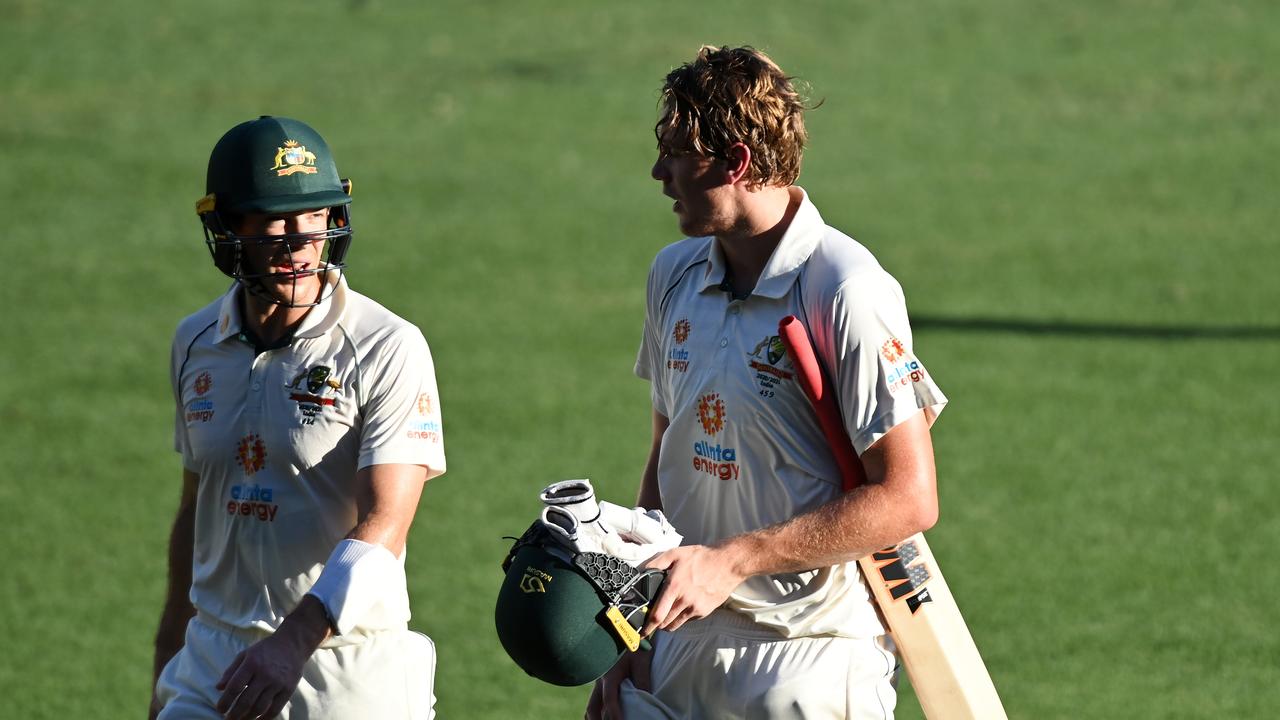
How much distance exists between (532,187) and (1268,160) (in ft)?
26.8

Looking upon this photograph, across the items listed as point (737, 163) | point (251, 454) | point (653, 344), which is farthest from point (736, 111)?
point (251, 454)

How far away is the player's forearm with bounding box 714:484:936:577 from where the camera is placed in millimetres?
4059

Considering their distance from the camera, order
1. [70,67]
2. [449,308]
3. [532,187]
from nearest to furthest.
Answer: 1. [449,308]
2. [532,187]
3. [70,67]

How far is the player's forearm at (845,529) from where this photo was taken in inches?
160

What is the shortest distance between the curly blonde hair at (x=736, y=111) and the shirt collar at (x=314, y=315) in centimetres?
99

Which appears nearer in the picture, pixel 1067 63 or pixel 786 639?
pixel 786 639

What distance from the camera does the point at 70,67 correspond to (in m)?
22.7

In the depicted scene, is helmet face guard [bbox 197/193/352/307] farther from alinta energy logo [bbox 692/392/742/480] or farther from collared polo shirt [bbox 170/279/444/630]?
alinta energy logo [bbox 692/392/742/480]

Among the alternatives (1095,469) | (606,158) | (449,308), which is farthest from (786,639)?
(606,158)

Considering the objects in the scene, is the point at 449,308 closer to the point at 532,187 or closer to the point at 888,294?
the point at 532,187

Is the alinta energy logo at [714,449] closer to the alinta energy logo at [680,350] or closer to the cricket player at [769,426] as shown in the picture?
the cricket player at [769,426]

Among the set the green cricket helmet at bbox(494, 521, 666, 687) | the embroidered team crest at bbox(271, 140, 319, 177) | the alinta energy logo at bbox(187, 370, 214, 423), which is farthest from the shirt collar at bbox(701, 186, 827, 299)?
the alinta energy logo at bbox(187, 370, 214, 423)

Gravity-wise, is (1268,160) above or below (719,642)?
below

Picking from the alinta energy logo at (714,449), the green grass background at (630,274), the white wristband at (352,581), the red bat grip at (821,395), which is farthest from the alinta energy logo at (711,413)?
the green grass background at (630,274)
